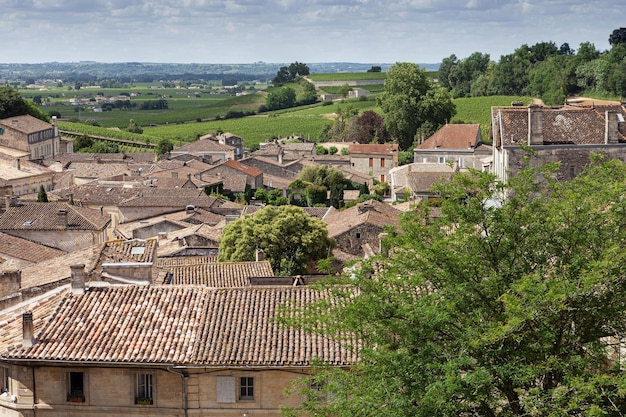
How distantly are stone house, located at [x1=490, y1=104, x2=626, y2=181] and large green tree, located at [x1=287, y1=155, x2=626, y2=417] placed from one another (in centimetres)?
3568

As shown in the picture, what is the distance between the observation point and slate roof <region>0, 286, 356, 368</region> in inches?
930

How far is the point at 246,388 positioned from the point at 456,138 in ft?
292

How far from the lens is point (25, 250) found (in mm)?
50750

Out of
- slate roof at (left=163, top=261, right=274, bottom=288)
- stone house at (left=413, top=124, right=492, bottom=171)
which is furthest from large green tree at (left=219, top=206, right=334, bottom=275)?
stone house at (left=413, top=124, right=492, bottom=171)

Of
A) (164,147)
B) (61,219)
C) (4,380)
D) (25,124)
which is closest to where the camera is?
(4,380)

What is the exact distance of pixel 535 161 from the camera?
52.2 meters

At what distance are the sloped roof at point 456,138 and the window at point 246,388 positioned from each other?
87458 millimetres

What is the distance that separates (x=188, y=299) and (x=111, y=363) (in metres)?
3.28

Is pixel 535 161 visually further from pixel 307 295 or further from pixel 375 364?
pixel 375 364

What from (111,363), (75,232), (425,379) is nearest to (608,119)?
(75,232)

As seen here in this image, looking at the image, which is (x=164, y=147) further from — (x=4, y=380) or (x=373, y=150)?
(x=4, y=380)

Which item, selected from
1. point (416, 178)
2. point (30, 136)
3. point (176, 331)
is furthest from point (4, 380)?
point (30, 136)

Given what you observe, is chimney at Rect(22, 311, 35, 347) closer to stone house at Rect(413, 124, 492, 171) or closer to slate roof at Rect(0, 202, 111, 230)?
slate roof at Rect(0, 202, 111, 230)

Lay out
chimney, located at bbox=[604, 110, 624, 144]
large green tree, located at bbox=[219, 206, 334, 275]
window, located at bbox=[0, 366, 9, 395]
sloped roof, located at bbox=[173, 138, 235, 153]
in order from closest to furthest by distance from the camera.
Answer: window, located at bbox=[0, 366, 9, 395]
large green tree, located at bbox=[219, 206, 334, 275]
chimney, located at bbox=[604, 110, 624, 144]
sloped roof, located at bbox=[173, 138, 235, 153]
